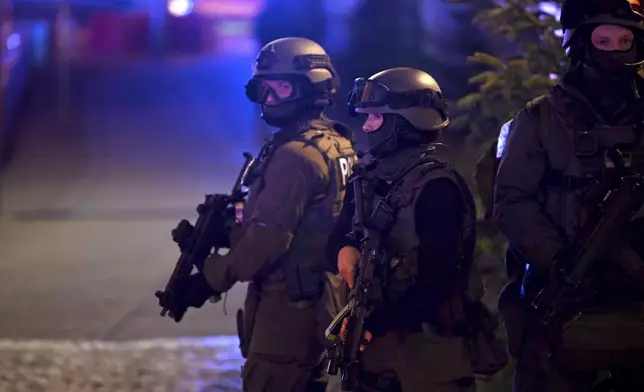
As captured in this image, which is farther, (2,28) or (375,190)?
(2,28)

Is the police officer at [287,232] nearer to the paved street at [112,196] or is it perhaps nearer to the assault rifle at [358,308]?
the assault rifle at [358,308]

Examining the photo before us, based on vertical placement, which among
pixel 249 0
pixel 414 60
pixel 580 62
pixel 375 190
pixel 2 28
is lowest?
pixel 375 190

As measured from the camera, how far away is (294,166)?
3578mm

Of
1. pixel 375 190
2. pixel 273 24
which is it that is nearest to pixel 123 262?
pixel 375 190

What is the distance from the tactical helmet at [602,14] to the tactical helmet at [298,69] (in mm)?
1188

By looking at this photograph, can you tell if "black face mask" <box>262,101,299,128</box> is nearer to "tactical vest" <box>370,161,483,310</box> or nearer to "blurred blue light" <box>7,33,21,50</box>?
"tactical vest" <box>370,161,483,310</box>

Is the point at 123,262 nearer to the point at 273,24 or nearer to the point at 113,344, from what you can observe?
the point at 113,344

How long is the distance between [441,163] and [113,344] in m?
4.34

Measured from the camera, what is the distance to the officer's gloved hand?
3.83 m

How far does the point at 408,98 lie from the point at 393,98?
2.2 inches

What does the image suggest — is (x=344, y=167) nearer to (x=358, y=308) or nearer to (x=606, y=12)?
(x=358, y=308)

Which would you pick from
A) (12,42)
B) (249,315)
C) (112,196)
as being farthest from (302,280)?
(12,42)

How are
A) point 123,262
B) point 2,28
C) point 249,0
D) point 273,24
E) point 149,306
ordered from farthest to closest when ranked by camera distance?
point 249,0, point 273,24, point 2,28, point 123,262, point 149,306

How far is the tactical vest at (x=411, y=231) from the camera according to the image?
2916 mm
